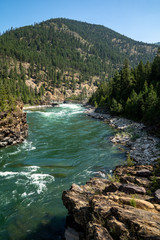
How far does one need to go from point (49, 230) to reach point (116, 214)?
5.97 metres

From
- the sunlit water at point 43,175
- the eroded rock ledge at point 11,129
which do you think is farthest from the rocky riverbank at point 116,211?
the eroded rock ledge at point 11,129

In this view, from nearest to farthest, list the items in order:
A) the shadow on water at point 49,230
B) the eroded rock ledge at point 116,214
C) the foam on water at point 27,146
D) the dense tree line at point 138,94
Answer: the eroded rock ledge at point 116,214 → the shadow on water at point 49,230 → the foam on water at point 27,146 → the dense tree line at point 138,94

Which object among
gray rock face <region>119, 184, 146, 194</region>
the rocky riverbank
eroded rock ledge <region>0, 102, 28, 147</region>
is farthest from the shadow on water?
eroded rock ledge <region>0, 102, 28, 147</region>

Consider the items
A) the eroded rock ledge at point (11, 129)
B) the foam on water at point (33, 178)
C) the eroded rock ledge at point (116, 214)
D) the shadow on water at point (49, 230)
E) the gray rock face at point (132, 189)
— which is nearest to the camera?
the eroded rock ledge at point (116, 214)

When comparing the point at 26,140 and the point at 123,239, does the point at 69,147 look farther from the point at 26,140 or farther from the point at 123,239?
the point at 123,239

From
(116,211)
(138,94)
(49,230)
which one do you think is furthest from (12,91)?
(116,211)

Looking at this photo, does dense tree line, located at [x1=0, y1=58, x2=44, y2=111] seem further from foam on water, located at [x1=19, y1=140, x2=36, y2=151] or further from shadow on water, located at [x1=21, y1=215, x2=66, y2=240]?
shadow on water, located at [x1=21, y1=215, x2=66, y2=240]

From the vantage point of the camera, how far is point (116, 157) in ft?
75.8

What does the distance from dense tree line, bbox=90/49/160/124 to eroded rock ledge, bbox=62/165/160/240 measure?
1145 inches

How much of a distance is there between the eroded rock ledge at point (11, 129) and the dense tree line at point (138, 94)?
2902 cm

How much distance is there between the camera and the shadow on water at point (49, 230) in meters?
10.4

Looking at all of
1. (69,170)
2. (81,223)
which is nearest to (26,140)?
(69,170)

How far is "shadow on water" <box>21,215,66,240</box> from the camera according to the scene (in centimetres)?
1037

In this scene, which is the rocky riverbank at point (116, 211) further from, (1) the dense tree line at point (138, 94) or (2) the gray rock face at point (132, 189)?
(1) the dense tree line at point (138, 94)
